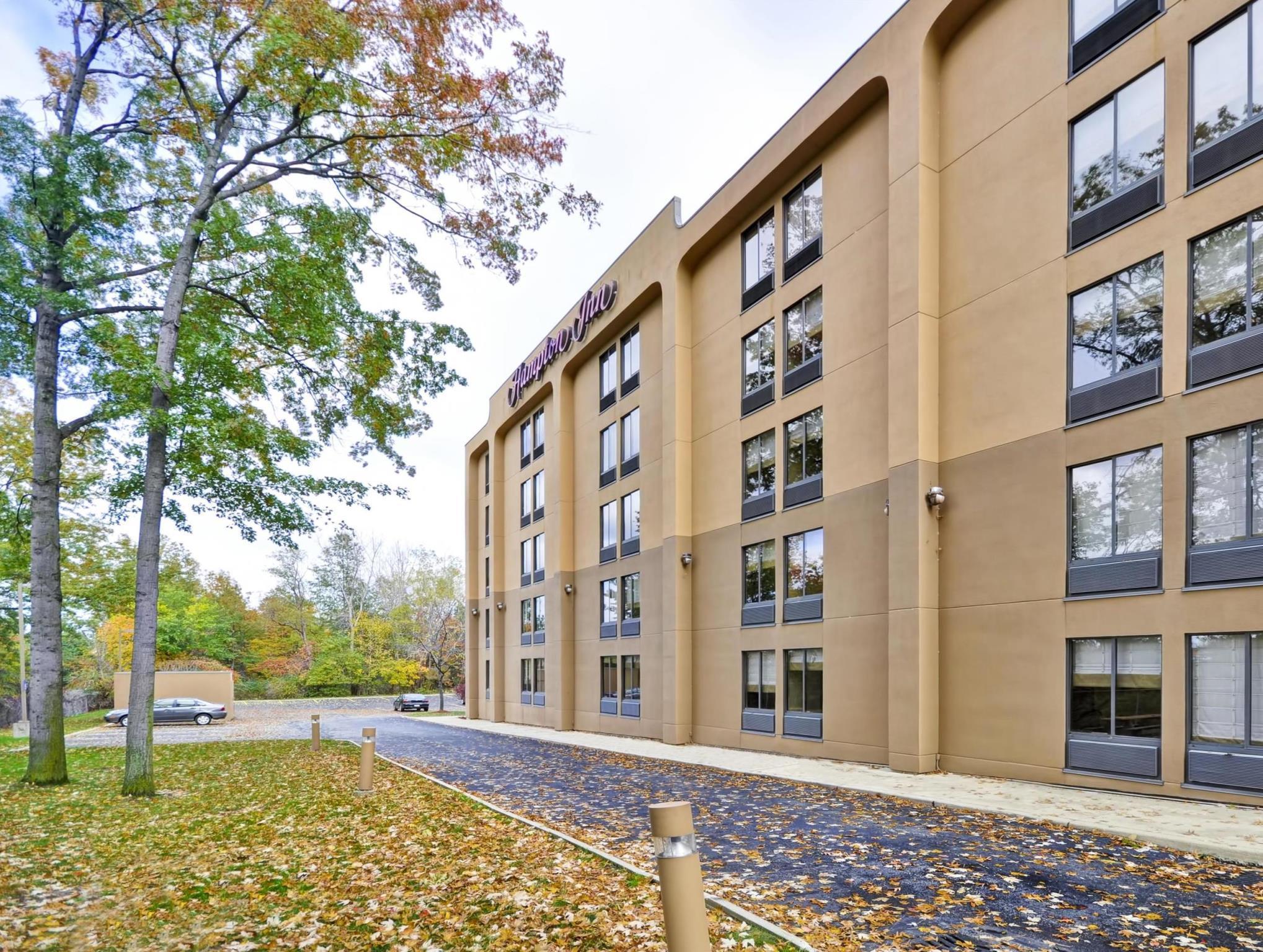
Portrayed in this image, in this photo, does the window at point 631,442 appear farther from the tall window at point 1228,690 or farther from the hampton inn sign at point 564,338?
the tall window at point 1228,690

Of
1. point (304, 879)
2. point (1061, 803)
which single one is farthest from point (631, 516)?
point (304, 879)

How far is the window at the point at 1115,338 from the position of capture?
1105 cm

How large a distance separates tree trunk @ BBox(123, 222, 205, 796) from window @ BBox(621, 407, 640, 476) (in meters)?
14.6

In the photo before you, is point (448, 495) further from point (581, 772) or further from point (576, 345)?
point (581, 772)

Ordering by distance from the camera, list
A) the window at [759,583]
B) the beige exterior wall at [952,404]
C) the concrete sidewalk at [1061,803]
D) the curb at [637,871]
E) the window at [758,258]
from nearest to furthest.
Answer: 1. the curb at [637,871]
2. the concrete sidewalk at [1061,803]
3. the beige exterior wall at [952,404]
4. the window at [759,583]
5. the window at [758,258]

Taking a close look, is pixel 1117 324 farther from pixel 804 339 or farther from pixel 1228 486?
pixel 804 339

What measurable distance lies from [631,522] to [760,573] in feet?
23.8

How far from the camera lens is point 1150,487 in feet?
35.8

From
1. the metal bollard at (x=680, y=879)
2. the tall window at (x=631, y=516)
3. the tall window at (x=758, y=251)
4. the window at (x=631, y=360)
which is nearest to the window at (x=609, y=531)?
the tall window at (x=631, y=516)

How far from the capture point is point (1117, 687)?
11039 mm

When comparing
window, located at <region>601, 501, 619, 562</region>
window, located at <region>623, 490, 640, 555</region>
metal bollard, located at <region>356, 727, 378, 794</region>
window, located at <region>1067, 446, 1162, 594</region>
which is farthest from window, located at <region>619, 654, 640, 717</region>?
window, located at <region>1067, 446, 1162, 594</region>

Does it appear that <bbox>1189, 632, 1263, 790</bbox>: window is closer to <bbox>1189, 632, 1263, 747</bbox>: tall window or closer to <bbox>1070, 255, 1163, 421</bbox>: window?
<bbox>1189, 632, 1263, 747</bbox>: tall window

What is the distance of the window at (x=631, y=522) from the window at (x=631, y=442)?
880mm

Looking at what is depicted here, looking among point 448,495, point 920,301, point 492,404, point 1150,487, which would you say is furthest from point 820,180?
point 448,495
